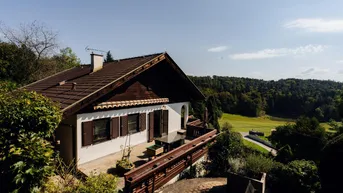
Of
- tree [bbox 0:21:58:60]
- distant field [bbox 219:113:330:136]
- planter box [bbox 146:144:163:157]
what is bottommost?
distant field [bbox 219:113:330:136]

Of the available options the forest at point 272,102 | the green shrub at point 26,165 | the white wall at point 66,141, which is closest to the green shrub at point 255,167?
the green shrub at point 26,165

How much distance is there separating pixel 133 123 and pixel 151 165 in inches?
196

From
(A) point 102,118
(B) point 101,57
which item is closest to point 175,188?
(A) point 102,118

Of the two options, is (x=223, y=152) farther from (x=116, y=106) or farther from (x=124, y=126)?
(x=116, y=106)

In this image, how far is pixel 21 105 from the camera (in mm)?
5184

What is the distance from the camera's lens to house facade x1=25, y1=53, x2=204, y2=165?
30.1 ft

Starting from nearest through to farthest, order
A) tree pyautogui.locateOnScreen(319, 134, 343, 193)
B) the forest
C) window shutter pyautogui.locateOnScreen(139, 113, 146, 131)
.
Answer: tree pyautogui.locateOnScreen(319, 134, 343, 193), window shutter pyautogui.locateOnScreen(139, 113, 146, 131), the forest

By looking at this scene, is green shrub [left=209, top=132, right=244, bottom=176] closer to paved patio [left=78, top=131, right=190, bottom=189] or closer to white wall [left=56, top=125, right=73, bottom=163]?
paved patio [left=78, top=131, right=190, bottom=189]

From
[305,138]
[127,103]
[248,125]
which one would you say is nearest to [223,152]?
[127,103]

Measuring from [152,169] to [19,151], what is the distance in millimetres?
4441

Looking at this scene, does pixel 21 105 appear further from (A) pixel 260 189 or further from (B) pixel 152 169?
(A) pixel 260 189

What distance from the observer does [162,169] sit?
323 inches

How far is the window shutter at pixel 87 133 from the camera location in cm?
927

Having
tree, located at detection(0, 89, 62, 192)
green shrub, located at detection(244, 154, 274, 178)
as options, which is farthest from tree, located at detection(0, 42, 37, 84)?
green shrub, located at detection(244, 154, 274, 178)
